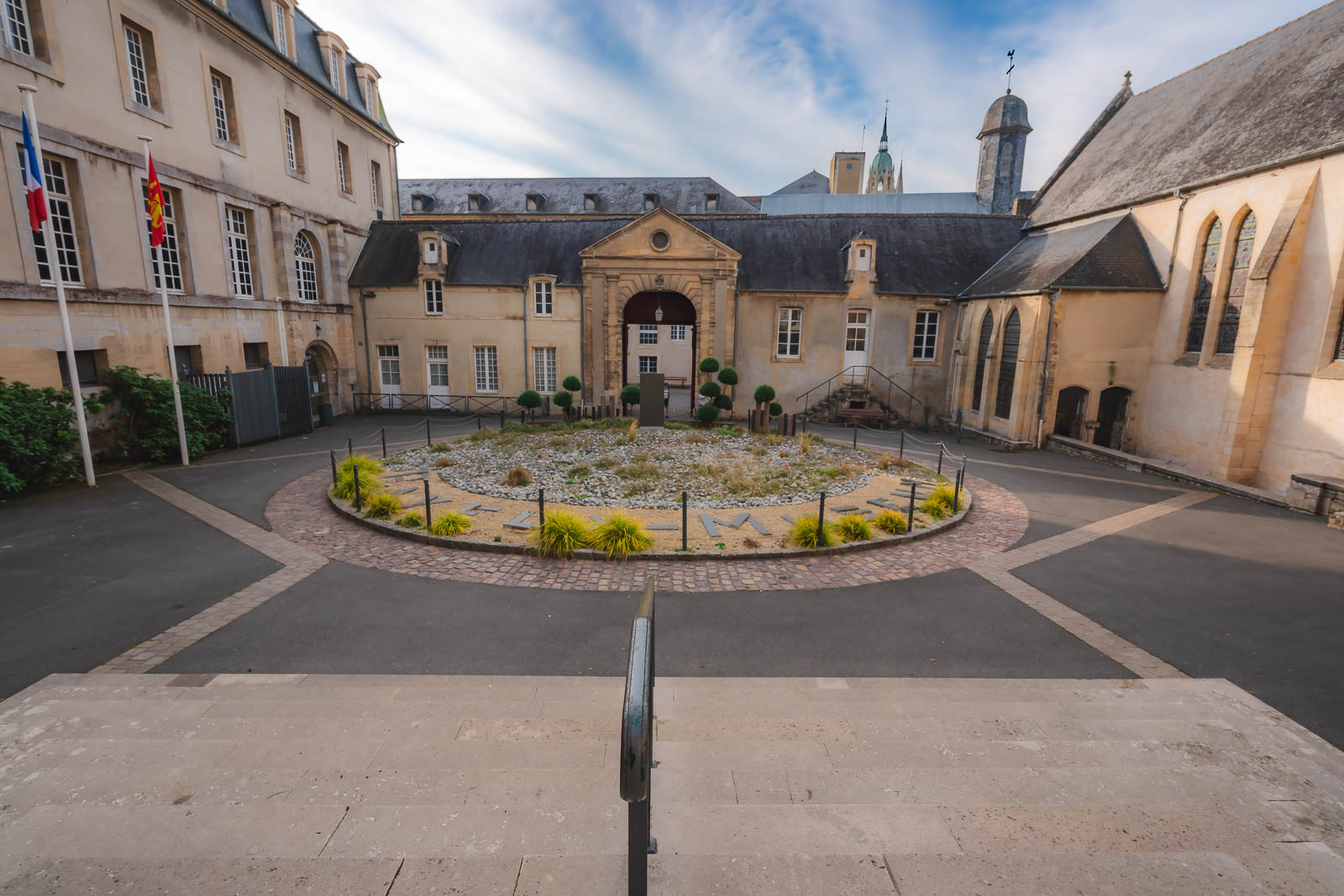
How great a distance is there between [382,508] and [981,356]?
21.1 metres

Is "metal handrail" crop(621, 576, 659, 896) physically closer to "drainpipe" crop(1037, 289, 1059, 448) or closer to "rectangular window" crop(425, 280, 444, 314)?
"drainpipe" crop(1037, 289, 1059, 448)

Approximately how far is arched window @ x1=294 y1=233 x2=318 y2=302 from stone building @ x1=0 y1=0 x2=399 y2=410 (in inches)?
2.5

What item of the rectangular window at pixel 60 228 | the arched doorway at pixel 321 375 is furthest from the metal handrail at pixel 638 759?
the arched doorway at pixel 321 375

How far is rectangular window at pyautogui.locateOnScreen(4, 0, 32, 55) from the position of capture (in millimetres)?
12320

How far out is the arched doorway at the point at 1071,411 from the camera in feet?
63.5

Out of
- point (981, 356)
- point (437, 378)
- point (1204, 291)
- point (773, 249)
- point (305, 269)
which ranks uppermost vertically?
point (773, 249)

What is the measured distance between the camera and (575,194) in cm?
3834

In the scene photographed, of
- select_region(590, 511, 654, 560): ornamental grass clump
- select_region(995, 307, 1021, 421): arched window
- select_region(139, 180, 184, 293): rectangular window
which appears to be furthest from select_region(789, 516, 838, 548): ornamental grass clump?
select_region(139, 180, 184, 293): rectangular window

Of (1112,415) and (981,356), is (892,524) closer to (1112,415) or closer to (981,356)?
(1112,415)

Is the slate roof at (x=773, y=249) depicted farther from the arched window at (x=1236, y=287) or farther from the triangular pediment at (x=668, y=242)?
the arched window at (x=1236, y=287)

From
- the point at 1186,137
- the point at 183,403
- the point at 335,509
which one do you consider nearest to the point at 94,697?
the point at 335,509

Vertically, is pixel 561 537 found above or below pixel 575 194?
below

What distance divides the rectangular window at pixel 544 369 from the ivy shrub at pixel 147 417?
39.0 ft

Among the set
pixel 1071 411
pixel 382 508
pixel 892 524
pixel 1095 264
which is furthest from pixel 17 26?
pixel 1071 411
